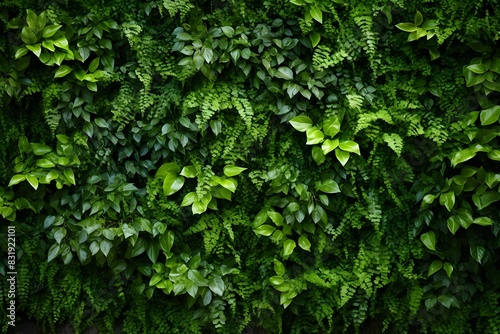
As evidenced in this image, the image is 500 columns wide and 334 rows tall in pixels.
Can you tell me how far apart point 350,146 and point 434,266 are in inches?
39.6

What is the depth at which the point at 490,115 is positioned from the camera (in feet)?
11.7

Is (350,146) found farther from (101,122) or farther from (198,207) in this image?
(101,122)

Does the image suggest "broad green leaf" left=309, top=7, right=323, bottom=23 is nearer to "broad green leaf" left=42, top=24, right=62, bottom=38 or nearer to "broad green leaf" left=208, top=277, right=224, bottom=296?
"broad green leaf" left=42, top=24, right=62, bottom=38

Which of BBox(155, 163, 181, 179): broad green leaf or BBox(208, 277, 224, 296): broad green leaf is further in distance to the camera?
BBox(155, 163, 181, 179): broad green leaf

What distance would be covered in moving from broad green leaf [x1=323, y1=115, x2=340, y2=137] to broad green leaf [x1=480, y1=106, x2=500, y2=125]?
92cm

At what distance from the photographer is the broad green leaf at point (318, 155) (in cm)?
370

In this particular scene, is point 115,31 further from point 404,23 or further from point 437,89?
point 437,89

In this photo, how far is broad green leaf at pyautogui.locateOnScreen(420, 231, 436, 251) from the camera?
369cm

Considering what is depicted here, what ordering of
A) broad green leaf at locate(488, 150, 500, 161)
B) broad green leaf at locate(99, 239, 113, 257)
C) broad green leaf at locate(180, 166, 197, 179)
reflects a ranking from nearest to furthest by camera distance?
broad green leaf at locate(488, 150, 500, 161) → broad green leaf at locate(99, 239, 113, 257) → broad green leaf at locate(180, 166, 197, 179)

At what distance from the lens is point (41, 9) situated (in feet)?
12.4

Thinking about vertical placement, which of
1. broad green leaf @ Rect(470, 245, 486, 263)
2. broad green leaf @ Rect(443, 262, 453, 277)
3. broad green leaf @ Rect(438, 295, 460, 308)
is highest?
broad green leaf @ Rect(470, 245, 486, 263)

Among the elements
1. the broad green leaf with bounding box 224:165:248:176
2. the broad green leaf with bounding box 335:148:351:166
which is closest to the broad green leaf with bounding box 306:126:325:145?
the broad green leaf with bounding box 335:148:351:166

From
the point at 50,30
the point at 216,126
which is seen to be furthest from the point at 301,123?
the point at 50,30

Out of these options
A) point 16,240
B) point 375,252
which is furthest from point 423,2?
point 16,240
